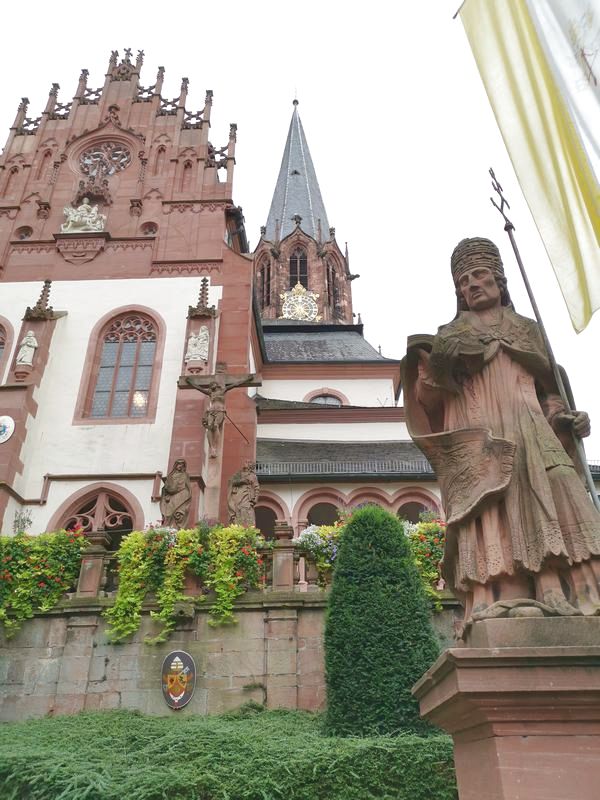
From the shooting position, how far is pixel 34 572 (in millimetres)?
10852

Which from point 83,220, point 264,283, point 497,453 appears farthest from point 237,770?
point 264,283

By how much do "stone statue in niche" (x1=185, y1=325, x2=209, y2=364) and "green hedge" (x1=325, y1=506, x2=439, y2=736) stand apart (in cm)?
1018

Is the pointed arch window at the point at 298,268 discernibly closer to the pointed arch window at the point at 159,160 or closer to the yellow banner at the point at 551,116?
the pointed arch window at the point at 159,160

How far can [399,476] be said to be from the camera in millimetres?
19344

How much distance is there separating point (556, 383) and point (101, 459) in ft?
49.8

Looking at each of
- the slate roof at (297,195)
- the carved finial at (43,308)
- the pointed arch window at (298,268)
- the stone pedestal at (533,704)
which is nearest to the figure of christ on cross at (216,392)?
the carved finial at (43,308)

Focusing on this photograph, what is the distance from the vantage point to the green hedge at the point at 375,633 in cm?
726

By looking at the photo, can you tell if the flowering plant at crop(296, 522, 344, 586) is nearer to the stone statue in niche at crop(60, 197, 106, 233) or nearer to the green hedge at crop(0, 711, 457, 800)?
the green hedge at crop(0, 711, 457, 800)

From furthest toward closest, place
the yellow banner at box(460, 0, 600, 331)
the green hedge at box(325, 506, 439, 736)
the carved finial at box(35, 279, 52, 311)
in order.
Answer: the carved finial at box(35, 279, 52, 311) → the green hedge at box(325, 506, 439, 736) → the yellow banner at box(460, 0, 600, 331)

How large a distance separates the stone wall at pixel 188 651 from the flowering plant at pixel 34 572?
0.35m

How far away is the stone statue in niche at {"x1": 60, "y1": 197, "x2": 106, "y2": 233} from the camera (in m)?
21.3

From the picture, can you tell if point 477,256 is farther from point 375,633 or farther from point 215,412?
point 215,412

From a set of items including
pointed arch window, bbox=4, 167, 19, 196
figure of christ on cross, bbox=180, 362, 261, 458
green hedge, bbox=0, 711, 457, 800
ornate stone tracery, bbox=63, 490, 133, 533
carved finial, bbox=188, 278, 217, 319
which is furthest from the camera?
pointed arch window, bbox=4, 167, 19, 196

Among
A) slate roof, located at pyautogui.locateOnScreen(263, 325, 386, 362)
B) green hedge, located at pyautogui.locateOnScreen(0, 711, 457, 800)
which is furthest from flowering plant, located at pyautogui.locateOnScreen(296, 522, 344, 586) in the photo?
slate roof, located at pyautogui.locateOnScreen(263, 325, 386, 362)
